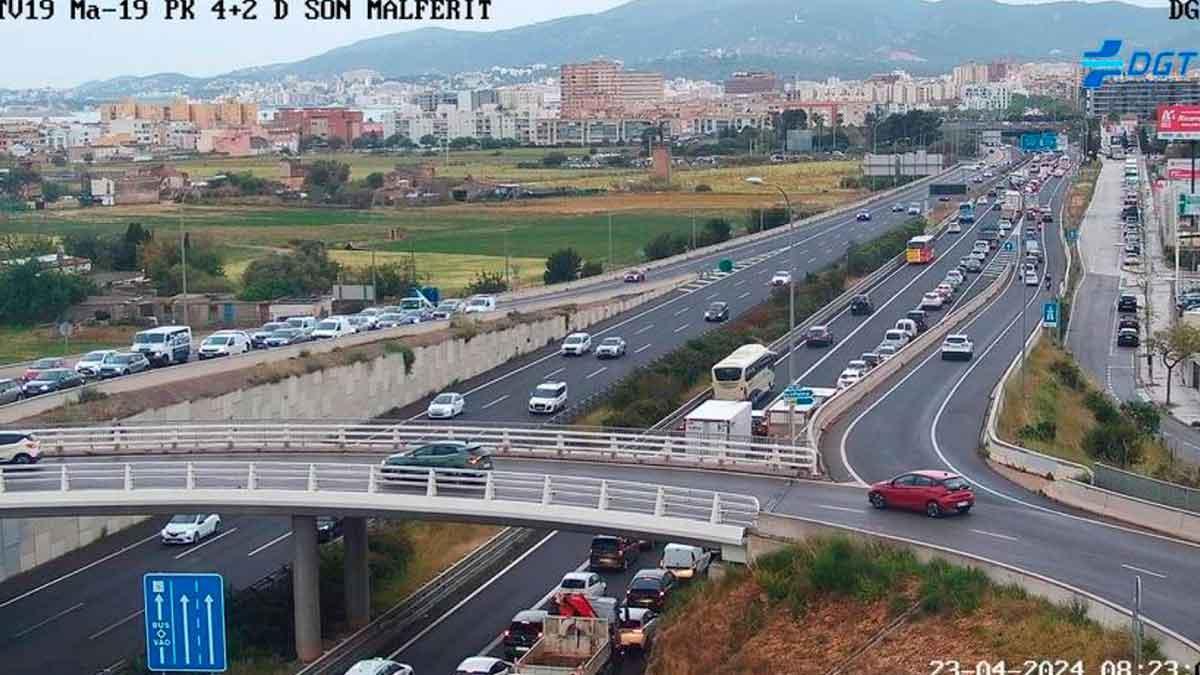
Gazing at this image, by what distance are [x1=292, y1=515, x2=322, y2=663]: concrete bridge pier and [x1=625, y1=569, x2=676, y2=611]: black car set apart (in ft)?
15.0

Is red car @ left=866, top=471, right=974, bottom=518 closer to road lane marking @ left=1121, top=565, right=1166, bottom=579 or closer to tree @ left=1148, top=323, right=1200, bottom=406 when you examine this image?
road lane marking @ left=1121, top=565, right=1166, bottom=579

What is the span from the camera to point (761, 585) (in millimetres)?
19516

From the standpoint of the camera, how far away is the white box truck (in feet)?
103

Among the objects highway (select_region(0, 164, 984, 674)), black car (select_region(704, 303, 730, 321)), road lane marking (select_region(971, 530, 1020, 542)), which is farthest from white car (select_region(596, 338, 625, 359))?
road lane marking (select_region(971, 530, 1020, 542))

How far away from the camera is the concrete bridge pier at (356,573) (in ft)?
85.0

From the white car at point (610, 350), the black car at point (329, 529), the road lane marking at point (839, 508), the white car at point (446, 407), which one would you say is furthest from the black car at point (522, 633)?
the white car at point (610, 350)

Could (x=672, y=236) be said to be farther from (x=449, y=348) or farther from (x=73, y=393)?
(x=73, y=393)

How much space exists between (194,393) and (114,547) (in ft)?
25.1

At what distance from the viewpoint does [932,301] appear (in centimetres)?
5975

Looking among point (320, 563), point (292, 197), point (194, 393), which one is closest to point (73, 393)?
point (194, 393)

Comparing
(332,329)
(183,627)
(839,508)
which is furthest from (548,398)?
(183,627)

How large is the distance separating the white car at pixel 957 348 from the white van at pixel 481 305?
1672 centimetres

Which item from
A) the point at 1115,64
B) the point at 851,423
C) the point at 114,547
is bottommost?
the point at 114,547

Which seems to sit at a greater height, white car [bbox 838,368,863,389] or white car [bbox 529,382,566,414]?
white car [bbox 838,368,863,389]
